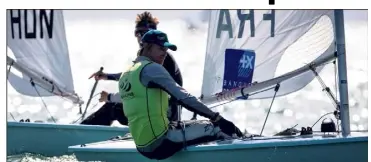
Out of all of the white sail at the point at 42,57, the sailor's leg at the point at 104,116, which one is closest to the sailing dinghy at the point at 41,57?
the white sail at the point at 42,57

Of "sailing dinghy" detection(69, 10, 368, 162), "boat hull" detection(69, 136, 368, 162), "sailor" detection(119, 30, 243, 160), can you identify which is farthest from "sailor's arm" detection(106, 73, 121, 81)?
"boat hull" detection(69, 136, 368, 162)

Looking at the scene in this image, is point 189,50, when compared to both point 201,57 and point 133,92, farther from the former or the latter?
point 133,92

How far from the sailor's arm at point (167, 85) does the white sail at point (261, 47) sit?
1.26m

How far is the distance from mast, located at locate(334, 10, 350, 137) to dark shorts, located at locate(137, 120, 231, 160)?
60cm

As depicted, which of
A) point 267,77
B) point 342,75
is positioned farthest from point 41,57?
point 342,75

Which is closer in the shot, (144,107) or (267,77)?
(144,107)

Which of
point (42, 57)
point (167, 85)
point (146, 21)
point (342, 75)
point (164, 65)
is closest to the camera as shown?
point (167, 85)

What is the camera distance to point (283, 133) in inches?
190

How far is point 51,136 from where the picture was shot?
20.6 feet

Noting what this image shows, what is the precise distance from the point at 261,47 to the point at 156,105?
2180 millimetres

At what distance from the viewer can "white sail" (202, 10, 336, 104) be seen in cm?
577

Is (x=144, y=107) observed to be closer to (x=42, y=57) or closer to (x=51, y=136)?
(x=51, y=136)

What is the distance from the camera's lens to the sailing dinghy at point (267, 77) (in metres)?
4.36

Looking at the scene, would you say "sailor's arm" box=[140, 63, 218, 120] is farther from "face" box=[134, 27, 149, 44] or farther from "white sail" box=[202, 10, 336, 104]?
"white sail" box=[202, 10, 336, 104]
